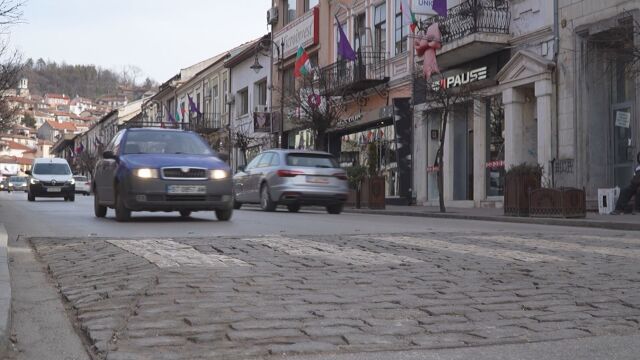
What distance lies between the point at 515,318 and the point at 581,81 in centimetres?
1656

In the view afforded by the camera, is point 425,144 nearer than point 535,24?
No

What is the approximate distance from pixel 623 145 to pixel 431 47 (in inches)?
267

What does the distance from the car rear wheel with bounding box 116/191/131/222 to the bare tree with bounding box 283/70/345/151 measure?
16.6 m

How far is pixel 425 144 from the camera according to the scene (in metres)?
27.4

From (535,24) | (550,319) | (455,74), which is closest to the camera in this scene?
(550,319)

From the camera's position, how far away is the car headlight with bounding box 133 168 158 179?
40.9ft

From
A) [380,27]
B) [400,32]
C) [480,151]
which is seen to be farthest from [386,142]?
[480,151]

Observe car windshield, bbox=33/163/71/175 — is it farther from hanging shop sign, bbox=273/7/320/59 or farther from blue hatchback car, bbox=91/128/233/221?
blue hatchback car, bbox=91/128/233/221

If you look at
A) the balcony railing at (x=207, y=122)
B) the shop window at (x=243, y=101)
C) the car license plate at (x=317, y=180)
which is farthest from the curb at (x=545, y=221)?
the balcony railing at (x=207, y=122)

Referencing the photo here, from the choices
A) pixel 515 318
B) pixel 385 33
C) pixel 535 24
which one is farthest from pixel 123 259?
pixel 385 33

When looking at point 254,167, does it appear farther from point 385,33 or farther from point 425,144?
point 385,33

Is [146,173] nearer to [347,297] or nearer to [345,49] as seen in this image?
[347,297]

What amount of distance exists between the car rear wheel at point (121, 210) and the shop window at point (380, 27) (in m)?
18.9

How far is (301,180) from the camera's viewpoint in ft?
61.7
